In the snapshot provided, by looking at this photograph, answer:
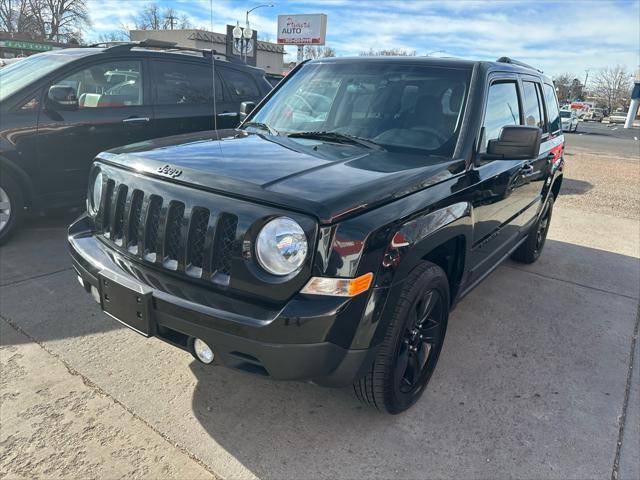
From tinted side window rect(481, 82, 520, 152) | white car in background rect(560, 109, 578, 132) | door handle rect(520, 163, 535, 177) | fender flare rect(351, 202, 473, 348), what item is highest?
tinted side window rect(481, 82, 520, 152)

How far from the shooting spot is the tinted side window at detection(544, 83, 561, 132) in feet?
15.8

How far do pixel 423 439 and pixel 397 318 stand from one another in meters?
0.73

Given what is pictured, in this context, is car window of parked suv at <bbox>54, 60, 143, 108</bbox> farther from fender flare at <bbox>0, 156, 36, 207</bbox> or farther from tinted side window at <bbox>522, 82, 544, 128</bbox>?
tinted side window at <bbox>522, 82, 544, 128</bbox>

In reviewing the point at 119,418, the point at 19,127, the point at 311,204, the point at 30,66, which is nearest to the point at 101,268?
the point at 119,418

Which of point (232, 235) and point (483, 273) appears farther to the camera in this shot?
point (483, 273)

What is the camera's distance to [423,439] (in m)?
2.51

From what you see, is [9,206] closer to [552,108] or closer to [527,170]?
[527,170]

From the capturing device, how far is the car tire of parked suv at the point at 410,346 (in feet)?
7.51

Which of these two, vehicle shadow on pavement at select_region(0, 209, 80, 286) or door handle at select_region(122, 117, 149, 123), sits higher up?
door handle at select_region(122, 117, 149, 123)

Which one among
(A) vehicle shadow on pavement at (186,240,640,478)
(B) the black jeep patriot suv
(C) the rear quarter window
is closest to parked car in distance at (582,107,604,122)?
(C) the rear quarter window

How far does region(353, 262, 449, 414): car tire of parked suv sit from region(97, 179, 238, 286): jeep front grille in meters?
0.83

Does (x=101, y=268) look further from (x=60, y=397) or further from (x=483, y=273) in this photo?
(x=483, y=273)

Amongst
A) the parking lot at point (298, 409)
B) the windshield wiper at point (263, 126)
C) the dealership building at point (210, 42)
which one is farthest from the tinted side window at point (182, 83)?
the dealership building at point (210, 42)

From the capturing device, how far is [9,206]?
15.1 feet
